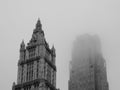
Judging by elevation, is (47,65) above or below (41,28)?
below

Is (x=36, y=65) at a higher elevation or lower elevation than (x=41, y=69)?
higher

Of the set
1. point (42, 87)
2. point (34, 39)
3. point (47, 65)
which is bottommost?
point (42, 87)

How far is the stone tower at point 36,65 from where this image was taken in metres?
136

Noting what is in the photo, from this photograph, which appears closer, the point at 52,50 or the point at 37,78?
the point at 37,78

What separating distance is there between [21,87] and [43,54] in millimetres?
15090

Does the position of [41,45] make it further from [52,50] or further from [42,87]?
[42,87]

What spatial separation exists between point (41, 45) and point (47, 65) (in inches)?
326

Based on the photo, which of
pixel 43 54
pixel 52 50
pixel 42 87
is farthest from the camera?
pixel 52 50

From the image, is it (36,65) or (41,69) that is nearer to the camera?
(41,69)

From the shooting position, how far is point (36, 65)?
141m

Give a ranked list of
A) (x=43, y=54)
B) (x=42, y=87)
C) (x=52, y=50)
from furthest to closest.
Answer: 1. (x=52, y=50)
2. (x=43, y=54)
3. (x=42, y=87)

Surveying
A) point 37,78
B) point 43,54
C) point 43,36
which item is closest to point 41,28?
point 43,36

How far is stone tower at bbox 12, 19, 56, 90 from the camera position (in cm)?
13612

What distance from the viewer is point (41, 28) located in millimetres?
154875
